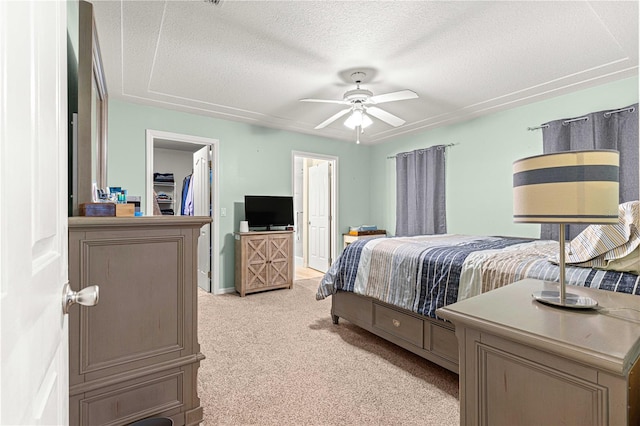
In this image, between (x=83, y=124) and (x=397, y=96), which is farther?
(x=397, y=96)

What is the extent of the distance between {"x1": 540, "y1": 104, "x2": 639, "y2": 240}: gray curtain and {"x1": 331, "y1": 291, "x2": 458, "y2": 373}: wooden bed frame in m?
1.61

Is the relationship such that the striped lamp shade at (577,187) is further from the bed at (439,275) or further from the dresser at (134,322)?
the dresser at (134,322)

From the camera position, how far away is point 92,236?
130 cm

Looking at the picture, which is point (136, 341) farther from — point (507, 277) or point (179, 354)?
point (507, 277)

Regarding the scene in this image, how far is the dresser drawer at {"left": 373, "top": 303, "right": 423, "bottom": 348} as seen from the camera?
2.34m

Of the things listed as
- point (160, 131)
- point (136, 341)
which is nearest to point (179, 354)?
point (136, 341)

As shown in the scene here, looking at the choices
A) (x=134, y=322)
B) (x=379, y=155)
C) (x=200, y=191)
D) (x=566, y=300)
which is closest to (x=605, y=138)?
(x=566, y=300)

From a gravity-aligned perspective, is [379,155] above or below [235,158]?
above

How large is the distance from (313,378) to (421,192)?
356 cm

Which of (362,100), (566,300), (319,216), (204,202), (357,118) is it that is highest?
(362,100)

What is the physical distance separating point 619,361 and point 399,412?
1.34 metres

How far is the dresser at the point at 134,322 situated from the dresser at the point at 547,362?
3.99ft

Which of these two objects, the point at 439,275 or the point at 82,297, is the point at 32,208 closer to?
the point at 82,297

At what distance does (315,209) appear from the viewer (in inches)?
237
